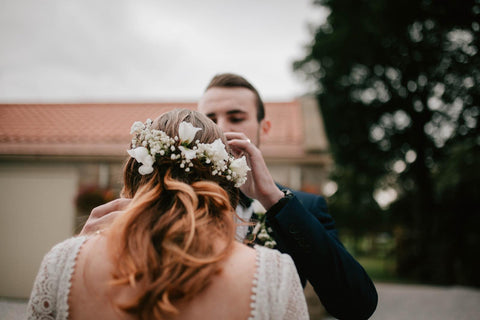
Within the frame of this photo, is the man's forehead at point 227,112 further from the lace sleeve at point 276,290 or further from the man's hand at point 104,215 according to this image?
the lace sleeve at point 276,290

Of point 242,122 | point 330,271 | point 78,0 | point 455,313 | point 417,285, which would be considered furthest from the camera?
point 417,285

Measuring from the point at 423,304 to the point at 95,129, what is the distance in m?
10.3

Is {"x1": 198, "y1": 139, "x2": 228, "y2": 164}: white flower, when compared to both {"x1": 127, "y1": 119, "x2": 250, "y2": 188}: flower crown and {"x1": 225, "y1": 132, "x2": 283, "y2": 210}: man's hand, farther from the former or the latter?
{"x1": 225, "y1": 132, "x2": 283, "y2": 210}: man's hand

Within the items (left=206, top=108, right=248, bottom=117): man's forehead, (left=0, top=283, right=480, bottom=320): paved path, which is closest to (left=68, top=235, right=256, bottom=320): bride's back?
(left=206, top=108, right=248, bottom=117): man's forehead

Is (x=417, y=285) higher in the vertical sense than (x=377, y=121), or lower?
lower

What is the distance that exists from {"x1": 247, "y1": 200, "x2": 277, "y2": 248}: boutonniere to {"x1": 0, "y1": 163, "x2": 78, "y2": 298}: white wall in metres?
1.97

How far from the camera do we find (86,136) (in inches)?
276

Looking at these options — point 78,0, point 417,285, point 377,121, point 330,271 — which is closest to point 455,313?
point 417,285

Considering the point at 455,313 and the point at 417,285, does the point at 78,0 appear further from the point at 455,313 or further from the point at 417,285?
the point at 417,285

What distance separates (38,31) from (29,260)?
2608 mm

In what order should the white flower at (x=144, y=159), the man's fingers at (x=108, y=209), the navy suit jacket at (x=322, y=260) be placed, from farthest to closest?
the navy suit jacket at (x=322, y=260) < the man's fingers at (x=108, y=209) < the white flower at (x=144, y=159)

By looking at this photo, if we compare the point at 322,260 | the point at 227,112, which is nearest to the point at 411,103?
the point at 227,112

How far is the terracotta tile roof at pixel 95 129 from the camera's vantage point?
486 cm

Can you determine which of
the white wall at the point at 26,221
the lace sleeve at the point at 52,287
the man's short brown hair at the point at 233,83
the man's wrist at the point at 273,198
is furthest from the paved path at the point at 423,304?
the lace sleeve at the point at 52,287
